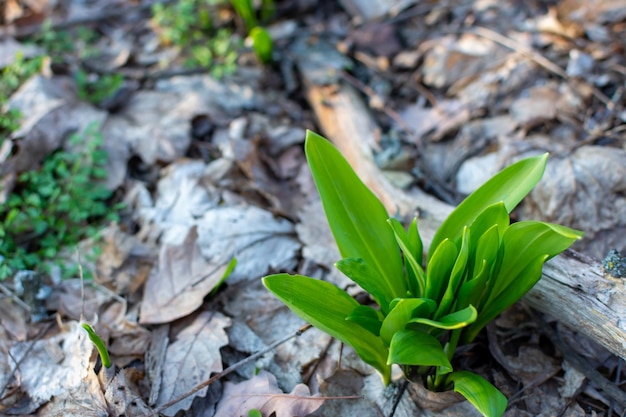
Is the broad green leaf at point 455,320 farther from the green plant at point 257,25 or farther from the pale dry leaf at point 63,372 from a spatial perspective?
the green plant at point 257,25

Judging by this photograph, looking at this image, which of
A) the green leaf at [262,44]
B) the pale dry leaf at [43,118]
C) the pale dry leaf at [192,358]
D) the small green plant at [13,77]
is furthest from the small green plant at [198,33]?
the pale dry leaf at [192,358]

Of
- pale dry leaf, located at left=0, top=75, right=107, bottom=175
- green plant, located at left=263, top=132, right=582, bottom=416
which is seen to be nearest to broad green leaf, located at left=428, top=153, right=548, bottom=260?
green plant, located at left=263, top=132, right=582, bottom=416

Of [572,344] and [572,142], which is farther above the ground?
[572,142]

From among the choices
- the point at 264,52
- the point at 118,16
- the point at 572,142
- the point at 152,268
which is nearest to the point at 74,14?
the point at 118,16

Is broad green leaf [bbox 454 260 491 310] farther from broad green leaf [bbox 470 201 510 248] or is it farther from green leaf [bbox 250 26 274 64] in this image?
green leaf [bbox 250 26 274 64]

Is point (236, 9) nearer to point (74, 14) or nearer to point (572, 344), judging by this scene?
point (74, 14)

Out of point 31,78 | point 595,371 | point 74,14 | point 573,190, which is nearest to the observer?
point 595,371
